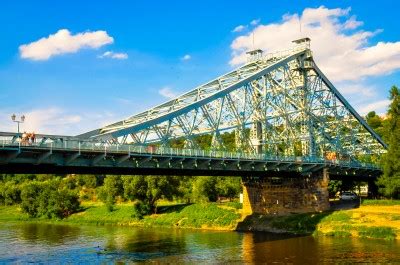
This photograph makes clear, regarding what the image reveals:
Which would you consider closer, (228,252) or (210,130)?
(228,252)

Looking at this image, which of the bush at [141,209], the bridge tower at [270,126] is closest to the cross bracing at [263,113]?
the bridge tower at [270,126]

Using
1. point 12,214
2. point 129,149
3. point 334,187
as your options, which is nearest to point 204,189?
point 334,187

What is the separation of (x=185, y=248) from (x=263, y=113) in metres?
25.3

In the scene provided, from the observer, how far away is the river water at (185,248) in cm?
4322

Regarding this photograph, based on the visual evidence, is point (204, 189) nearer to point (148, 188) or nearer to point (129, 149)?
point (148, 188)

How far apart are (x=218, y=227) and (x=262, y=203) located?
7.25 metres

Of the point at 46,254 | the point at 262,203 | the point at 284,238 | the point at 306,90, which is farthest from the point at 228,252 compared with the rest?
the point at 306,90

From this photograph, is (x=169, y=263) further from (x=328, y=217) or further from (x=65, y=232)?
(x=65, y=232)

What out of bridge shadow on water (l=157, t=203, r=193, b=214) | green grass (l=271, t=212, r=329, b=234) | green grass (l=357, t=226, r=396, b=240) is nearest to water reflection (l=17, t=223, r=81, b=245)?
bridge shadow on water (l=157, t=203, r=193, b=214)

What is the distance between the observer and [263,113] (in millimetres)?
68438

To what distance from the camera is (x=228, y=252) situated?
46.9 m

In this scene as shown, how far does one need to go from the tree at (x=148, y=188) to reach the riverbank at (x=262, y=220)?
2.77m

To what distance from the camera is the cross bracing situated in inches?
2066

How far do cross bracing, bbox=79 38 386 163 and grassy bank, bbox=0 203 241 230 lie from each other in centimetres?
1013
